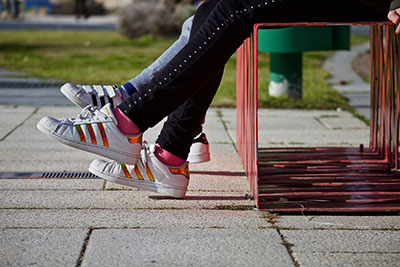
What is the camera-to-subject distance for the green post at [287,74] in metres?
5.33

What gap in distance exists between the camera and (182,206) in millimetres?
2545

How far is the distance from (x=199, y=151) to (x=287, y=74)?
245cm

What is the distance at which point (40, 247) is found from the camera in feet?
6.66

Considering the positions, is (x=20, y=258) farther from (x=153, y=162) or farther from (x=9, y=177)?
(x=9, y=177)

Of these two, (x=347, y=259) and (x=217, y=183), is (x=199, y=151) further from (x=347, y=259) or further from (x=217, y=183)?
(x=347, y=259)

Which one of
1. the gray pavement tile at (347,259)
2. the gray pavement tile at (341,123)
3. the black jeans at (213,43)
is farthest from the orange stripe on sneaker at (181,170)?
the gray pavement tile at (341,123)

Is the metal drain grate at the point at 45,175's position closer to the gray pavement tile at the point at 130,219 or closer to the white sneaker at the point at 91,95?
the white sneaker at the point at 91,95

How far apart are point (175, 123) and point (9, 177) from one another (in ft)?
2.81

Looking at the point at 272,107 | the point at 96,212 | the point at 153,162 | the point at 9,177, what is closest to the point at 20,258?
the point at 96,212

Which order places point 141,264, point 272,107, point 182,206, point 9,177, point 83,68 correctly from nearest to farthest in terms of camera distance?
1. point 141,264
2. point 182,206
3. point 9,177
4. point 272,107
5. point 83,68

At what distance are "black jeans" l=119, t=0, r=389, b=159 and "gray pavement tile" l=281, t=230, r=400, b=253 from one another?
0.64 m

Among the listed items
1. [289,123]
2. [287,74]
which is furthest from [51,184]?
[287,74]

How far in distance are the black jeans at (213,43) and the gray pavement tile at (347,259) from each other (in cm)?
76

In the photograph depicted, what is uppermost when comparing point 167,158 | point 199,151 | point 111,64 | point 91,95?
point 91,95
